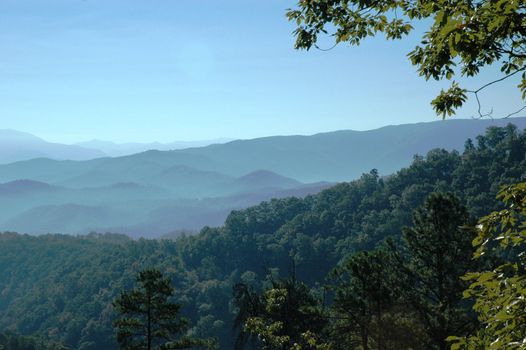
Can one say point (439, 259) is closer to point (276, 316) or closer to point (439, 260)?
point (439, 260)

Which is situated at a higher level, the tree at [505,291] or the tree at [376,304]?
the tree at [505,291]

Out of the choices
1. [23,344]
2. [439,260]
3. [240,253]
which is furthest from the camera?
[240,253]

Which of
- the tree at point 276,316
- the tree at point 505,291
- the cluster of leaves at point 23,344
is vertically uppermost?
the tree at point 505,291

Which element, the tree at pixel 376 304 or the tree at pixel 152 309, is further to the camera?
the tree at pixel 152 309

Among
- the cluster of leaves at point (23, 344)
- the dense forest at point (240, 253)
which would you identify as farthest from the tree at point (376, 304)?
the cluster of leaves at point (23, 344)

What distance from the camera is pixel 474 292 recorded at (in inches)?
196

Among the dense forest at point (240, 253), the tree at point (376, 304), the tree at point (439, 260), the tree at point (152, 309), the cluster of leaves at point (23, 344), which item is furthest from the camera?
the dense forest at point (240, 253)

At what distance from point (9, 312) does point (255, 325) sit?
6333 inches

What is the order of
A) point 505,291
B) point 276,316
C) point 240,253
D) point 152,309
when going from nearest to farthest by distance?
point 505,291 → point 152,309 → point 276,316 → point 240,253

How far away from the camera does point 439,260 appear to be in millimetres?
17781

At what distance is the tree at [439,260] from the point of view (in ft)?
56.5

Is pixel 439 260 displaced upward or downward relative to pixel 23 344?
upward

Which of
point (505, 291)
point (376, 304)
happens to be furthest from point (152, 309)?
point (505, 291)

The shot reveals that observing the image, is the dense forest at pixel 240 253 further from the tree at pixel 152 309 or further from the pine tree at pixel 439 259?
the tree at pixel 152 309
